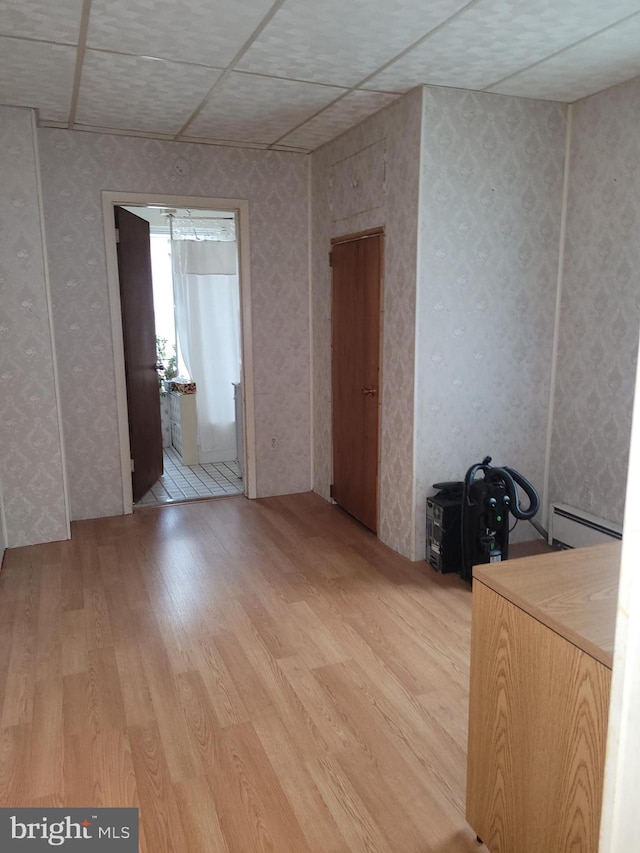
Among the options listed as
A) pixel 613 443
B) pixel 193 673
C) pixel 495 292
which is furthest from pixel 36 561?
pixel 613 443

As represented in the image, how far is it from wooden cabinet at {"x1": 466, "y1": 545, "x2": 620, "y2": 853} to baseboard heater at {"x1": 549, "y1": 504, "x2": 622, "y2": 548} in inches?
73.8

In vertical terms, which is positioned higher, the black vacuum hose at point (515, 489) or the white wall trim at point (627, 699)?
the white wall trim at point (627, 699)

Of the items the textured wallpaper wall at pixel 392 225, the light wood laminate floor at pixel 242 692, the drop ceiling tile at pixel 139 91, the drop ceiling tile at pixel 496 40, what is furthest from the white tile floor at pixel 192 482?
the drop ceiling tile at pixel 496 40

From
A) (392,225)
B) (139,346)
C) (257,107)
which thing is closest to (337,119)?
(257,107)

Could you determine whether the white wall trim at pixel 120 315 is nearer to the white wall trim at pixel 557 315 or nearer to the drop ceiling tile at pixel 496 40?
the drop ceiling tile at pixel 496 40

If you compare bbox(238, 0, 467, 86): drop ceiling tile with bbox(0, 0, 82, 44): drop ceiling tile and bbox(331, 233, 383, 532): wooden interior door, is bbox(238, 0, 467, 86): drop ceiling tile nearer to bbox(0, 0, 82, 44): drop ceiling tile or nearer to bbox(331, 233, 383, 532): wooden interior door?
bbox(0, 0, 82, 44): drop ceiling tile

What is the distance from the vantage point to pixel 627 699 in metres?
0.97

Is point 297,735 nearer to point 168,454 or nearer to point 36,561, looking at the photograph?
point 36,561

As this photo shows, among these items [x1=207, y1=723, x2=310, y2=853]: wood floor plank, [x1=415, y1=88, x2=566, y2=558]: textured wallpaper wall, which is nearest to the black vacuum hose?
[x1=415, y1=88, x2=566, y2=558]: textured wallpaper wall

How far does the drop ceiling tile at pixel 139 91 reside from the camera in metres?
3.01

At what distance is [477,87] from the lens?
3352mm

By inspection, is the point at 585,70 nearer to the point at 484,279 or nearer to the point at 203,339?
the point at 484,279

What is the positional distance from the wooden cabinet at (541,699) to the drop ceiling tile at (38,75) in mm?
2896

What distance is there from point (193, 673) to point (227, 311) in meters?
4.39
